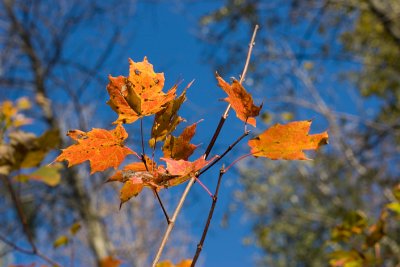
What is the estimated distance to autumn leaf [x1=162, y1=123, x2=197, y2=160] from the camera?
1.93ft

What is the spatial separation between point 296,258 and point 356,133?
4923mm

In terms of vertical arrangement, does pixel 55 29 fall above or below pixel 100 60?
above

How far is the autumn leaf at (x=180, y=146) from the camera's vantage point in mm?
589

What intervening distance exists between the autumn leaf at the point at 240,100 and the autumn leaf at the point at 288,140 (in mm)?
29

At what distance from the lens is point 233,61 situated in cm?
422

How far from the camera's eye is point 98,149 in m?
0.57

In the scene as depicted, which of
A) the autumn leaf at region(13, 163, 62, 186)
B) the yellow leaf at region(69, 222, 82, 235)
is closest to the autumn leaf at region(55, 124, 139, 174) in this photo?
→ the autumn leaf at region(13, 163, 62, 186)

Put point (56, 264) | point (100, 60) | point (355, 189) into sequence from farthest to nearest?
point (355, 189), point (100, 60), point (56, 264)

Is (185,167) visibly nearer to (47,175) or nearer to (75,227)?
(47,175)

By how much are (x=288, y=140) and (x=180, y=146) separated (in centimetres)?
15

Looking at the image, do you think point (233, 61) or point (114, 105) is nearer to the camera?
point (114, 105)

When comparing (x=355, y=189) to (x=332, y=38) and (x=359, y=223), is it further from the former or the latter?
(x=359, y=223)

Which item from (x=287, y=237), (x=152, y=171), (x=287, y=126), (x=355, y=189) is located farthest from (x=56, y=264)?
(x=287, y=237)

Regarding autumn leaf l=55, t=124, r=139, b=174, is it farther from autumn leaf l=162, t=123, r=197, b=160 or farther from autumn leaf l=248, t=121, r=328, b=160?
autumn leaf l=248, t=121, r=328, b=160
